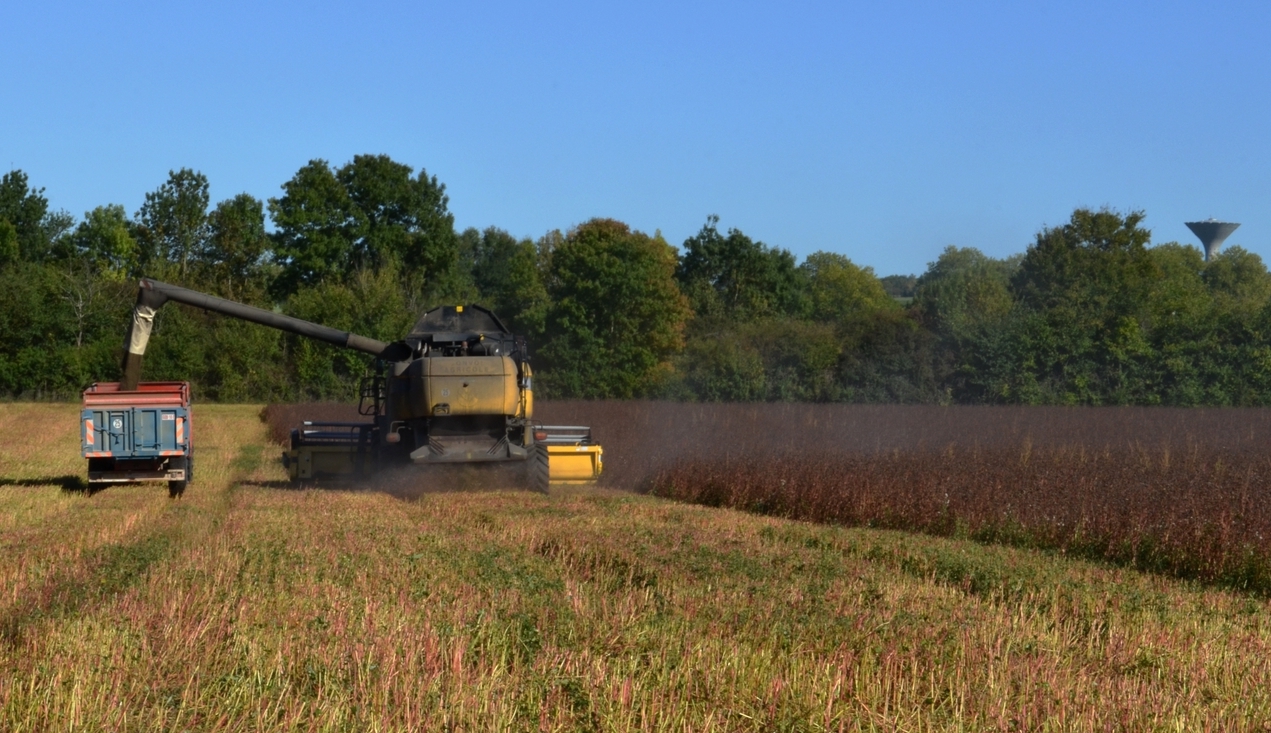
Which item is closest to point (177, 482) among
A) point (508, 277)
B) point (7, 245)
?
point (7, 245)

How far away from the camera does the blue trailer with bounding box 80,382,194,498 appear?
19875 mm

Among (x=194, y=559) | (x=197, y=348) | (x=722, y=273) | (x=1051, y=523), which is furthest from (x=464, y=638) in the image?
(x=722, y=273)

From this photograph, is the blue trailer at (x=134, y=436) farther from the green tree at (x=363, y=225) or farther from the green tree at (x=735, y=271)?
the green tree at (x=735, y=271)

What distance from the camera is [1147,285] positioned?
47312mm

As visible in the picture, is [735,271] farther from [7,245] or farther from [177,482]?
[177,482]

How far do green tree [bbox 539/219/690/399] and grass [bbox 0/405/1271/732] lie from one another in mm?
45789

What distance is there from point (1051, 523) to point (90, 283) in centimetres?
5626

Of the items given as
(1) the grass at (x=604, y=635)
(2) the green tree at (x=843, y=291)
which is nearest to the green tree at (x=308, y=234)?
(2) the green tree at (x=843, y=291)

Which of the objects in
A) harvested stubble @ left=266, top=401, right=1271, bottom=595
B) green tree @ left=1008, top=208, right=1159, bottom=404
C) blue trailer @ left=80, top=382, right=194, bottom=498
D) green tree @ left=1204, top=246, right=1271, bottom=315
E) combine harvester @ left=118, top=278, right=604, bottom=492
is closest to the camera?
harvested stubble @ left=266, top=401, right=1271, bottom=595

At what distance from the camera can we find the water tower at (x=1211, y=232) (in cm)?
10106

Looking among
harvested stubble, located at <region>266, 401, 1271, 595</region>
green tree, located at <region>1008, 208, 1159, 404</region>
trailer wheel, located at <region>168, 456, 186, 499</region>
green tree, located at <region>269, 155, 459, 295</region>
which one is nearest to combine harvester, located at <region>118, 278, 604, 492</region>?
trailer wheel, located at <region>168, 456, 186, 499</region>

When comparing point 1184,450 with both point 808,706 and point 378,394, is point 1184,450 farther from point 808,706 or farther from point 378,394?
point 808,706

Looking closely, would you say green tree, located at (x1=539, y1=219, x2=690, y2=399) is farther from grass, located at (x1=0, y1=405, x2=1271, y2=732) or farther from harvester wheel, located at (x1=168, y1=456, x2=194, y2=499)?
grass, located at (x1=0, y1=405, x2=1271, y2=732)

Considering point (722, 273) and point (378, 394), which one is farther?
point (722, 273)
